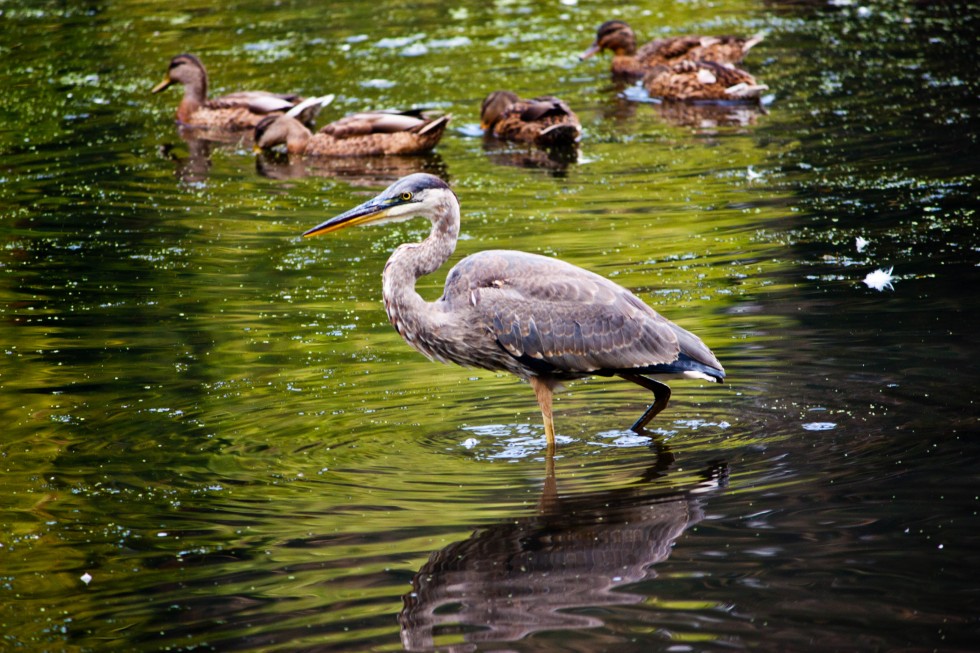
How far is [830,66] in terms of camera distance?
17.9 metres

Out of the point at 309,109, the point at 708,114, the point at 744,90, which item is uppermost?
the point at 309,109

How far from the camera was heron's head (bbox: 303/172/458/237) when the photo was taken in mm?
7426

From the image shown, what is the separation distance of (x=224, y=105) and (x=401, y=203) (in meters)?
10.2

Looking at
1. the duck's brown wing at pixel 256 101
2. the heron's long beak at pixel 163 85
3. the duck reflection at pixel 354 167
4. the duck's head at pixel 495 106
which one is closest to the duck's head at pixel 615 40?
the duck's head at pixel 495 106

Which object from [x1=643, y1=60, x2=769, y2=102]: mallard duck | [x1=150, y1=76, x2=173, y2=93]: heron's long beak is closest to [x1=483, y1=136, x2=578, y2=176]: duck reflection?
[x1=643, y1=60, x2=769, y2=102]: mallard duck

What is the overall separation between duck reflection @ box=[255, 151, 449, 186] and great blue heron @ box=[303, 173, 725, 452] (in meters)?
6.36

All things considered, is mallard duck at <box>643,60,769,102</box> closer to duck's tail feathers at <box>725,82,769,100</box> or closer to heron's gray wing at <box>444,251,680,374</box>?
duck's tail feathers at <box>725,82,769,100</box>

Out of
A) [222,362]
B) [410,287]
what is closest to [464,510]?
[410,287]

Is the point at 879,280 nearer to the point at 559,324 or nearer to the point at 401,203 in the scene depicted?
the point at 559,324

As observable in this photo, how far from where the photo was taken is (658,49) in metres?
19.1

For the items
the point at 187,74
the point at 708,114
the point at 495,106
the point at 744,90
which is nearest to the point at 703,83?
the point at 744,90

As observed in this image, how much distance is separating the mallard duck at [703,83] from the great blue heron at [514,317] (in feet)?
32.7

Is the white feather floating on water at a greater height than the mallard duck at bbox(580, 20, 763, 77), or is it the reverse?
the mallard duck at bbox(580, 20, 763, 77)

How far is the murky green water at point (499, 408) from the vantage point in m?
5.41
